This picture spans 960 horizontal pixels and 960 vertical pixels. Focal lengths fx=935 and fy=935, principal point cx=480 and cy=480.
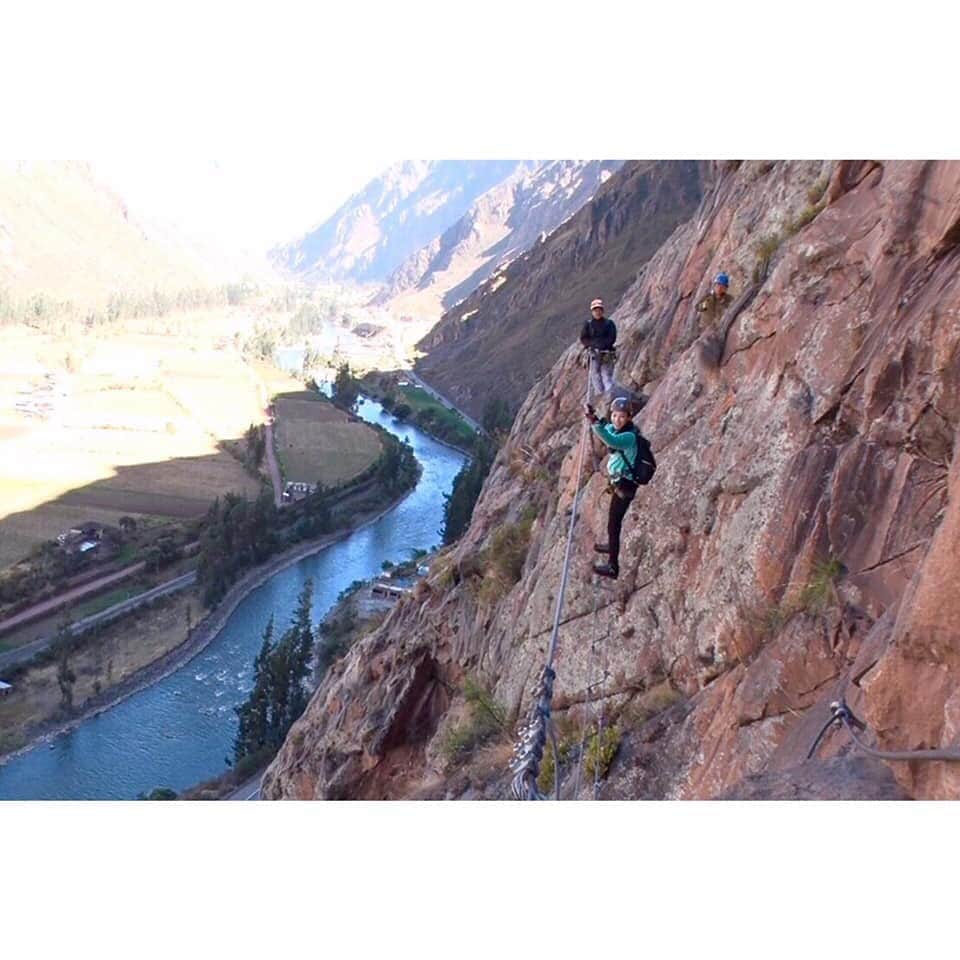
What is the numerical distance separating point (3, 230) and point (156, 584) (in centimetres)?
13218

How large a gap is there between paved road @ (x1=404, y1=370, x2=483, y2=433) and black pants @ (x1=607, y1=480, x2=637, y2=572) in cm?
4986

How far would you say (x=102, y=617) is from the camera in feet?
112

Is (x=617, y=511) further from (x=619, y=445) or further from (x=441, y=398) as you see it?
(x=441, y=398)

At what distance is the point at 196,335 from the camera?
Answer: 4380 inches

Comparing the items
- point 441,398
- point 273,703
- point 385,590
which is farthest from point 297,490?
point 441,398

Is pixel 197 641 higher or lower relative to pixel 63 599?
lower

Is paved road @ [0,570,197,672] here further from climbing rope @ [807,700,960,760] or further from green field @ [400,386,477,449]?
climbing rope @ [807,700,960,760]

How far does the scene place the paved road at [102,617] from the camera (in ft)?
104

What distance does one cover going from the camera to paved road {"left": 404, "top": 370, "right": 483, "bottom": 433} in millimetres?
62656

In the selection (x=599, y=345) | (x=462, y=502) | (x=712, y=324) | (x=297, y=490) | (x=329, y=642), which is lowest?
(x=329, y=642)

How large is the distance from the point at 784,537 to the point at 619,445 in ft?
4.11

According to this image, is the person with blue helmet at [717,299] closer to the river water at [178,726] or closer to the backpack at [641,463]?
the backpack at [641,463]

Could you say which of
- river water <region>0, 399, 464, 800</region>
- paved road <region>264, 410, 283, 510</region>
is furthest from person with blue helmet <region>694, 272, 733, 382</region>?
paved road <region>264, 410, 283, 510</region>

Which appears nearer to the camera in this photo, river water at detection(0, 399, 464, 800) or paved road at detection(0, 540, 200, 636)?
river water at detection(0, 399, 464, 800)
